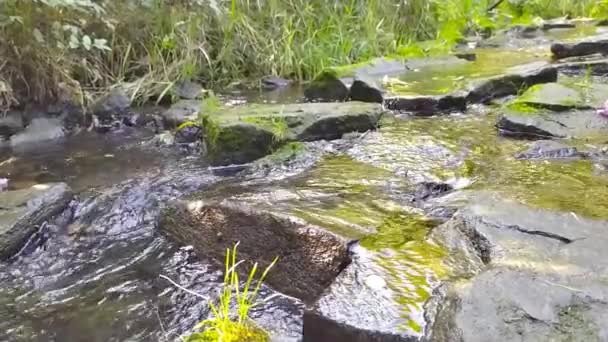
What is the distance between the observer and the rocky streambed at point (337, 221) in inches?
57.9

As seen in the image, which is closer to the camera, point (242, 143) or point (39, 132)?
point (242, 143)

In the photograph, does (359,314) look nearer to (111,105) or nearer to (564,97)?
→ (564,97)

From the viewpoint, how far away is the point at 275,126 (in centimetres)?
310

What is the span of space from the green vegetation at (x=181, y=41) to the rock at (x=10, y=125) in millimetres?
94

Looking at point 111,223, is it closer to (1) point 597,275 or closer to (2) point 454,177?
(2) point 454,177

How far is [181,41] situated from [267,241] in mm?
3097

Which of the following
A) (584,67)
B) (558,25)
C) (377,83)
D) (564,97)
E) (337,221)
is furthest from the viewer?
(558,25)

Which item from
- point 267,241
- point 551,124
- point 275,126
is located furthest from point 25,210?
point 551,124

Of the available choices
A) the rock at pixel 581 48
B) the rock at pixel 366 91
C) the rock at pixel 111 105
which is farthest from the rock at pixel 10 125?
the rock at pixel 581 48

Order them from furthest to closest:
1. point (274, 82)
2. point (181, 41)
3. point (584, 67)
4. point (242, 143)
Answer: point (274, 82) < point (181, 41) < point (584, 67) < point (242, 143)

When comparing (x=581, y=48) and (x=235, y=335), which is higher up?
(x=235, y=335)

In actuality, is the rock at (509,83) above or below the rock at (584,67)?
Result: above

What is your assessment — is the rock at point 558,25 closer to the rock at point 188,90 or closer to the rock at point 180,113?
the rock at point 188,90

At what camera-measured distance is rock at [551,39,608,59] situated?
5035 mm
